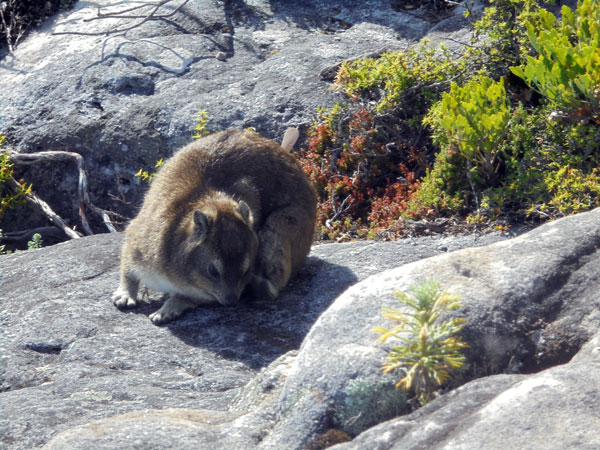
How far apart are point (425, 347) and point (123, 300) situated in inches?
142

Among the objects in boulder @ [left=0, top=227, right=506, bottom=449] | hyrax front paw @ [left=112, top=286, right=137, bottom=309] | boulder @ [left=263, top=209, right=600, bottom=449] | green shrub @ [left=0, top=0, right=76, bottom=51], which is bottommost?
hyrax front paw @ [left=112, top=286, right=137, bottom=309]

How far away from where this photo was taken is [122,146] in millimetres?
8680

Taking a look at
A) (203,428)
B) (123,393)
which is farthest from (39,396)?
(203,428)

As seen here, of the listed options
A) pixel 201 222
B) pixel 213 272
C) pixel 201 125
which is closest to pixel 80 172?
pixel 201 125

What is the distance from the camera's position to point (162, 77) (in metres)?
9.20

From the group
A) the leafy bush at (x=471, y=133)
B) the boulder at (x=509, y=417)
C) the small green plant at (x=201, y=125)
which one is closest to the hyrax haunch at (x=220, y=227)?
the leafy bush at (x=471, y=133)

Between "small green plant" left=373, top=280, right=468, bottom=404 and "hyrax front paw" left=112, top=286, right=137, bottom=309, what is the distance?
3.40 m

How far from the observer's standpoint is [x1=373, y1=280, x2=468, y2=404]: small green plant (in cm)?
271

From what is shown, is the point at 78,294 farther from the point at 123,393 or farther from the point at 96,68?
the point at 96,68

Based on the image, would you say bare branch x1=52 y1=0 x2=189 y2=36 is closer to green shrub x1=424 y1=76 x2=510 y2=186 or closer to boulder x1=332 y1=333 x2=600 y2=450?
green shrub x1=424 y1=76 x2=510 y2=186

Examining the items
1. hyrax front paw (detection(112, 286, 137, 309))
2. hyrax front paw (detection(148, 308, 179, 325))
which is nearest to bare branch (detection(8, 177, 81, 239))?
hyrax front paw (detection(112, 286, 137, 309))

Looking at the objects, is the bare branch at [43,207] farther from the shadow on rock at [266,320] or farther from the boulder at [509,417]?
the boulder at [509,417]

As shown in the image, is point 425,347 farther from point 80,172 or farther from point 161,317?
point 80,172

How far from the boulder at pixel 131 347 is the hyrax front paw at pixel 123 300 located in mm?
62
